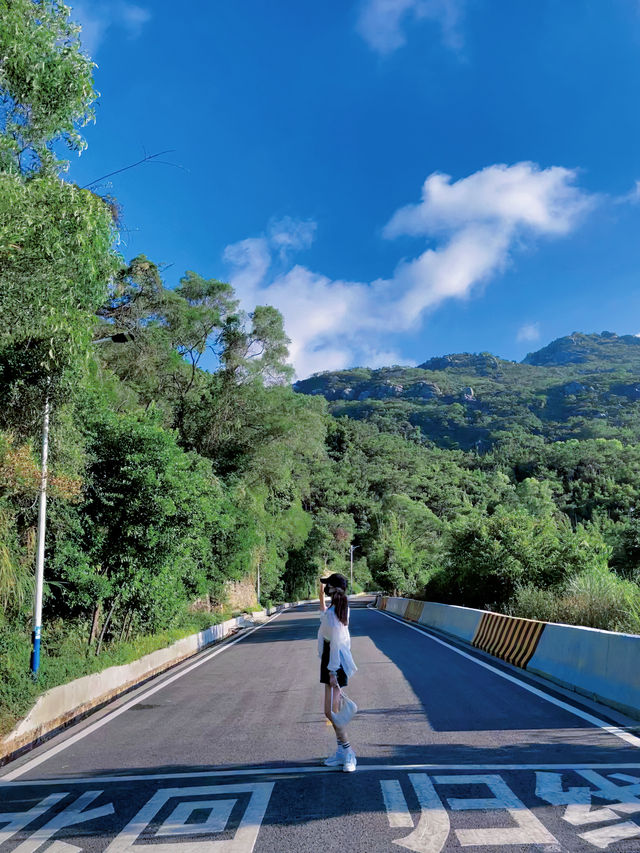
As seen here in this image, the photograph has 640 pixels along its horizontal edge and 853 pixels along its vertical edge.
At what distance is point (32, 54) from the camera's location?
718cm

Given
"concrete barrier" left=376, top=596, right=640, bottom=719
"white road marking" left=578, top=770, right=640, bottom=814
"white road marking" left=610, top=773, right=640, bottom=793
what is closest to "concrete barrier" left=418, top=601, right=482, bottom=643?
"concrete barrier" left=376, top=596, right=640, bottom=719

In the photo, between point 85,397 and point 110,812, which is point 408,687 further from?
point 85,397

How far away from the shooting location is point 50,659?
10812mm

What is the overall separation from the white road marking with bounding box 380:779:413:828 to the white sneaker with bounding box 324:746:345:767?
1.42ft

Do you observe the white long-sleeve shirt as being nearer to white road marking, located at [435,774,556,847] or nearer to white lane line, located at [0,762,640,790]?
white lane line, located at [0,762,640,790]

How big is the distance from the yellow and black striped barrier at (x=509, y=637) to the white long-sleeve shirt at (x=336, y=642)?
7.14m

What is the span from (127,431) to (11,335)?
22.7 feet

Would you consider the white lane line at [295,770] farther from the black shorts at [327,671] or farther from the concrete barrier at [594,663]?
the concrete barrier at [594,663]

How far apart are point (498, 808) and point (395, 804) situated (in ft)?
2.39

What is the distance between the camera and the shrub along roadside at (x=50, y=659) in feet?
26.8

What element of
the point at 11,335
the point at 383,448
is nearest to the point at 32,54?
the point at 11,335

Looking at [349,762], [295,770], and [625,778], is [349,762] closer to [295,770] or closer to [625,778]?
[295,770]

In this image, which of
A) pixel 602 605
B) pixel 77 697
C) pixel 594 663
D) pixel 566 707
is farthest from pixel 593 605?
pixel 77 697

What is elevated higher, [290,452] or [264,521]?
[290,452]
